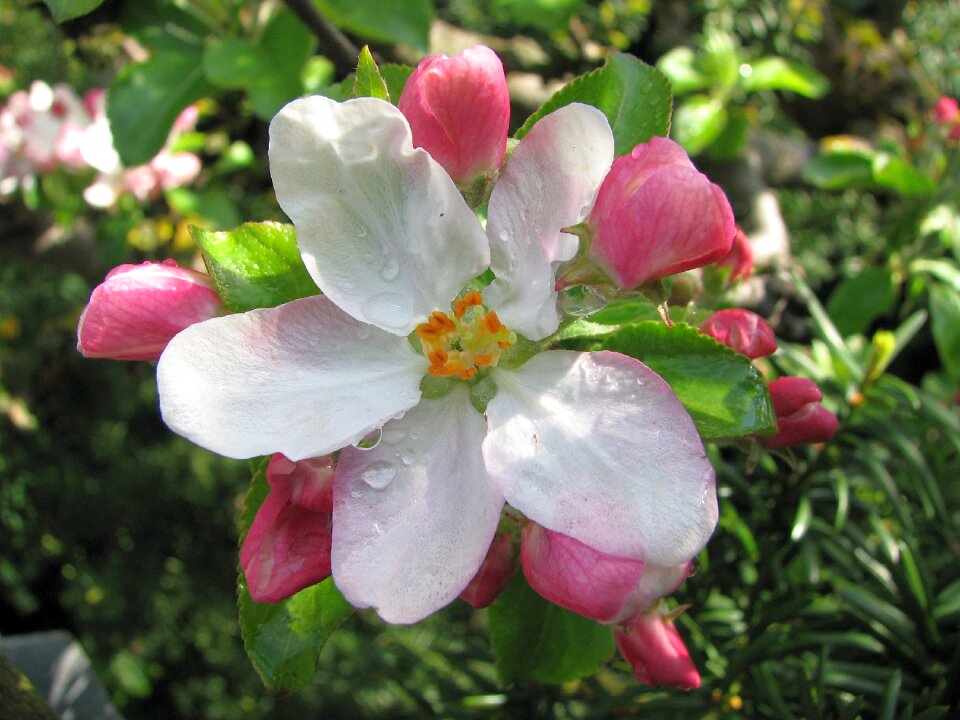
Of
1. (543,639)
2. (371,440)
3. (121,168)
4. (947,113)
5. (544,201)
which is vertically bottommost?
(121,168)

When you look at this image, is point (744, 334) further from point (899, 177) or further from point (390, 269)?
point (899, 177)

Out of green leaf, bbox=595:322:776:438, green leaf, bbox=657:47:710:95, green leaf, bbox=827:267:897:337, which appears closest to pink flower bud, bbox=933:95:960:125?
green leaf, bbox=827:267:897:337

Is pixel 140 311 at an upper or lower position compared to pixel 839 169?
upper

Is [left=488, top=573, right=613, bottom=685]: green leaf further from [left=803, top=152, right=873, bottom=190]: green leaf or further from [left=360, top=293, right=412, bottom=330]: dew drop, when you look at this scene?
[left=803, top=152, right=873, bottom=190]: green leaf

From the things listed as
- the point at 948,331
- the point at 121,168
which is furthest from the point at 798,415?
the point at 121,168

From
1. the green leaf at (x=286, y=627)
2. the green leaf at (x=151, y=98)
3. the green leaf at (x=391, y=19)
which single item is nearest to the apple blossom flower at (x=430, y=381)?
the green leaf at (x=286, y=627)

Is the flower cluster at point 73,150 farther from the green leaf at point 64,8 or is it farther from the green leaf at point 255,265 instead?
the green leaf at point 255,265

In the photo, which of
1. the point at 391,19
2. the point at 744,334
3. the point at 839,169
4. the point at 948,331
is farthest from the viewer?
the point at 839,169
